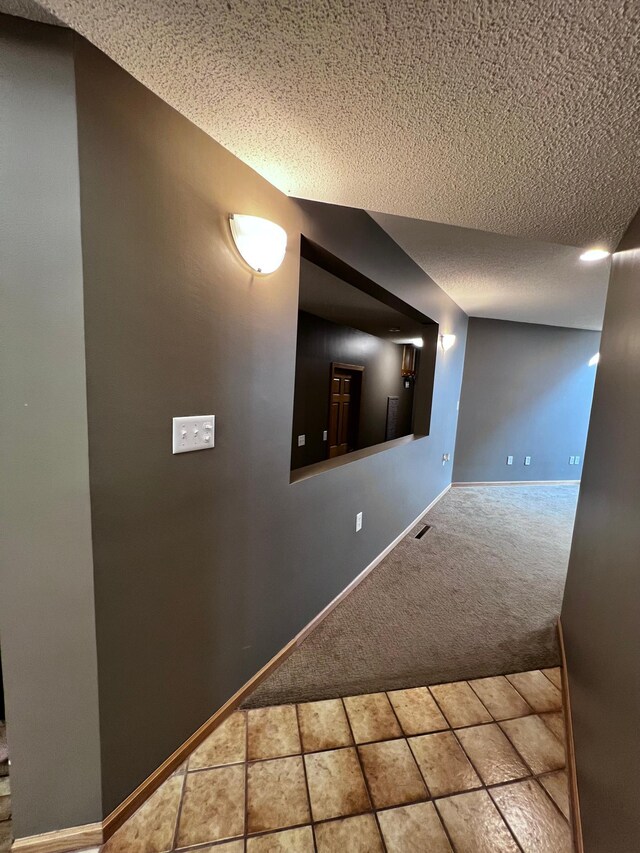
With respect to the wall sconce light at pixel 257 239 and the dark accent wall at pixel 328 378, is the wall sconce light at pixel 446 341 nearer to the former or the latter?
the dark accent wall at pixel 328 378

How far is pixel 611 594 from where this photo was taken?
45.1 inches

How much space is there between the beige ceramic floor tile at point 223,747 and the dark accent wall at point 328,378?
2.68 m

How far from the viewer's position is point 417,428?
149 inches

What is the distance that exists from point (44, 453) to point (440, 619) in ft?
7.41

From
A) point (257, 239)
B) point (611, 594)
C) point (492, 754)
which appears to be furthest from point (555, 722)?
point (257, 239)

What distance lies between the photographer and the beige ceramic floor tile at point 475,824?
106 cm

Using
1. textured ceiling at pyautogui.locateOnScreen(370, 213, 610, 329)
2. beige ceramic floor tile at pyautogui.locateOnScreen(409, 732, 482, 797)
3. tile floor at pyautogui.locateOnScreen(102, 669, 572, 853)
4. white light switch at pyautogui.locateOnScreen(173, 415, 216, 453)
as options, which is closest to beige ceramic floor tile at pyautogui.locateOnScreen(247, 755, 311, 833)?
tile floor at pyautogui.locateOnScreen(102, 669, 572, 853)

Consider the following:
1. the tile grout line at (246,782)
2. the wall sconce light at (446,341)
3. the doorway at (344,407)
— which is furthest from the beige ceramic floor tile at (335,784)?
the doorway at (344,407)

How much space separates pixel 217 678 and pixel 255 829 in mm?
451

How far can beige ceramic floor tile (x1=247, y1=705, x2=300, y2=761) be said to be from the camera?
1.31 m

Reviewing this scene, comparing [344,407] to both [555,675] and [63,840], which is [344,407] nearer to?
[555,675]

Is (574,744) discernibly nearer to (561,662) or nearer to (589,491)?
(561,662)

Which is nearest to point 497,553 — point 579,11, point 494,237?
point 494,237

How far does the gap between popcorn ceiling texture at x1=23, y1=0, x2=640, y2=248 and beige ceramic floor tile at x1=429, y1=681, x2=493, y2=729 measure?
2171 mm
